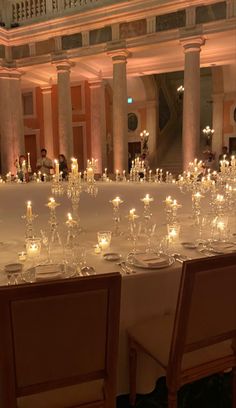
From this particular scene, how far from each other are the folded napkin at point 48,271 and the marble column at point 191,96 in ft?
32.7

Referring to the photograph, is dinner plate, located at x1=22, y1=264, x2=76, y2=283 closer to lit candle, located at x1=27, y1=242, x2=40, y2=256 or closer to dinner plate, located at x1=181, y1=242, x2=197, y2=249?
lit candle, located at x1=27, y1=242, x2=40, y2=256

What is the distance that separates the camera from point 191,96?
1187 cm

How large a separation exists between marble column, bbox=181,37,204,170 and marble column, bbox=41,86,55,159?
916 centimetres

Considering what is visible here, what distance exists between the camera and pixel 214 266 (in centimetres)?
216

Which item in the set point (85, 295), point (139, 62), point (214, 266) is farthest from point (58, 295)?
point (139, 62)

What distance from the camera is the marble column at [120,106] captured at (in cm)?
1275

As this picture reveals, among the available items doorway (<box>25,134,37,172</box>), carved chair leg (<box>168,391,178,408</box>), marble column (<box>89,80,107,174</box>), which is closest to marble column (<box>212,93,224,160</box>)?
marble column (<box>89,80,107,174</box>)

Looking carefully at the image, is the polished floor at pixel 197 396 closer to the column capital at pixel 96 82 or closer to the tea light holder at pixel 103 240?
the tea light holder at pixel 103 240

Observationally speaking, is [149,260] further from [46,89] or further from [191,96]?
[46,89]

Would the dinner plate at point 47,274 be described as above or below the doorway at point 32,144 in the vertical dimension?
below

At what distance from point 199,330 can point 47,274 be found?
109 centimetres

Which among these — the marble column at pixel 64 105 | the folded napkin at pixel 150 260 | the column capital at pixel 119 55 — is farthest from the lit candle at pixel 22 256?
the marble column at pixel 64 105

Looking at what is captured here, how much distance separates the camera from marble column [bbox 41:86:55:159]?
62.6ft

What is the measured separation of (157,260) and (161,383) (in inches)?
47.2
